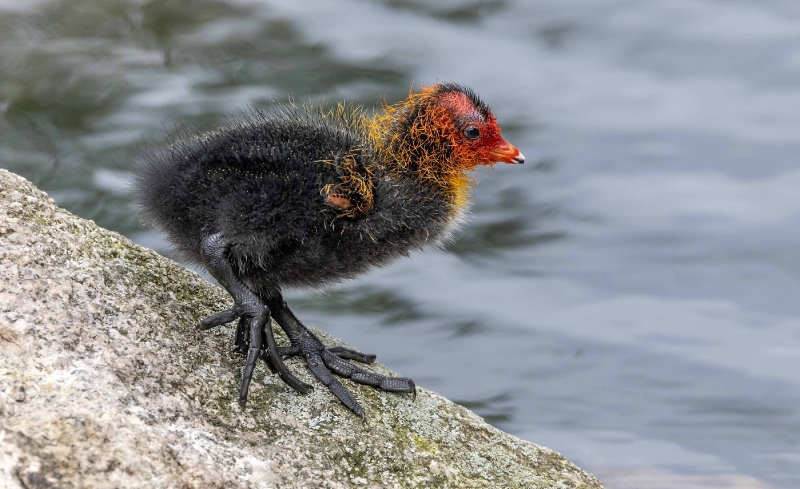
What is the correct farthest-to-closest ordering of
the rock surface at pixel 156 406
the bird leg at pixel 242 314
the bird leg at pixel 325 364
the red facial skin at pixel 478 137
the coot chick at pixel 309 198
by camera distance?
1. the red facial skin at pixel 478 137
2. the bird leg at pixel 325 364
3. the coot chick at pixel 309 198
4. the bird leg at pixel 242 314
5. the rock surface at pixel 156 406

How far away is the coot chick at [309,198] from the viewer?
135 inches

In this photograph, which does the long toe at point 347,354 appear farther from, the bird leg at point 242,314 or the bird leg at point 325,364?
the bird leg at point 242,314

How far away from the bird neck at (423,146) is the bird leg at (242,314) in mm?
864

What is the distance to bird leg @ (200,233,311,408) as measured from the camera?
129 inches

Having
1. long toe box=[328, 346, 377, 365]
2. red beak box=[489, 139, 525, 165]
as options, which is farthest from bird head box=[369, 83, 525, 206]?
long toe box=[328, 346, 377, 365]

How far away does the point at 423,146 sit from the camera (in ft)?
12.8

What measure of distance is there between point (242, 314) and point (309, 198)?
21.4 inches

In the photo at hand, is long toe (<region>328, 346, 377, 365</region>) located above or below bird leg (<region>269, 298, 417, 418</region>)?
above

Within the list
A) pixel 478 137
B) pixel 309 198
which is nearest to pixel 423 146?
pixel 478 137

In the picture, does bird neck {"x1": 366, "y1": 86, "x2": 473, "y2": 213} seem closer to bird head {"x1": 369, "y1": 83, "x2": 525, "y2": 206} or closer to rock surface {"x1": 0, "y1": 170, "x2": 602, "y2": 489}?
bird head {"x1": 369, "y1": 83, "x2": 525, "y2": 206}

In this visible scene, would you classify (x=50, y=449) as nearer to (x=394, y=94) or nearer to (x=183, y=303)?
(x=183, y=303)

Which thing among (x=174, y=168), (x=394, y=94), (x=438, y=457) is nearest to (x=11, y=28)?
(x=394, y=94)

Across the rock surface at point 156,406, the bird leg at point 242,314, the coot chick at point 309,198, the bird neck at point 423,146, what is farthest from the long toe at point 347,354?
the bird neck at point 423,146

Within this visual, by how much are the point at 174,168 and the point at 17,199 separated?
24.0 inches
